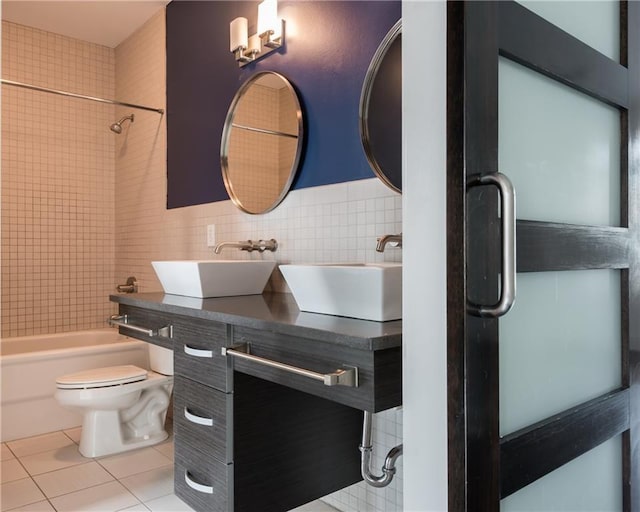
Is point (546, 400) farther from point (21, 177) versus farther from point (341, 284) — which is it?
point (21, 177)

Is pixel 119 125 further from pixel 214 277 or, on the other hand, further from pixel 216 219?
pixel 214 277

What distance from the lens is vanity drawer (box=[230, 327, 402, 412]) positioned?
1131mm

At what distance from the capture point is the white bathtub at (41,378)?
284 centimetres

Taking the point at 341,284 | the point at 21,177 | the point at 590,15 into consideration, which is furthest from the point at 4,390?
the point at 590,15

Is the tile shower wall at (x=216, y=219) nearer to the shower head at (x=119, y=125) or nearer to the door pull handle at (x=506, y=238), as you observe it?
the shower head at (x=119, y=125)

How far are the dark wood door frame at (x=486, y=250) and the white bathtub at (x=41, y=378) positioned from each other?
2.70 m

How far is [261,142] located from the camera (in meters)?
2.45

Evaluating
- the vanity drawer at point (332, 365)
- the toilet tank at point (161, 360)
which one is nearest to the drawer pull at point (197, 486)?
the vanity drawer at point (332, 365)

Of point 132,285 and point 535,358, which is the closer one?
point 535,358

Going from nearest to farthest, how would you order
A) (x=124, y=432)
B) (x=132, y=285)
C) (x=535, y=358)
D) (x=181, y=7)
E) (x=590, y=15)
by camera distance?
1. (x=535, y=358)
2. (x=590, y=15)
3. (x=124, y=432)
4. (x=181, y=7)
5. (x=132, y=285)

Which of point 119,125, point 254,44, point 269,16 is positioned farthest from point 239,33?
point 119,125

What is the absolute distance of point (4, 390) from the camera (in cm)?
282

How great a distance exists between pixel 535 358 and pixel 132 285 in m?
A: 2.93

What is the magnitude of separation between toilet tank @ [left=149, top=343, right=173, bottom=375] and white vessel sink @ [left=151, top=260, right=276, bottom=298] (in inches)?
28.5
